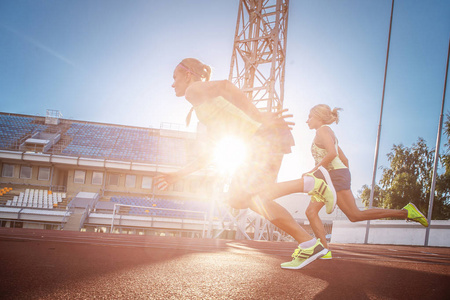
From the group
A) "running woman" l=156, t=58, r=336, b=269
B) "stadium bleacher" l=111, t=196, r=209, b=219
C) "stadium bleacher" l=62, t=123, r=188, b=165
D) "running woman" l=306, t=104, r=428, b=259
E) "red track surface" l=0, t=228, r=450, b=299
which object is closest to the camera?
"red track surface" l=0, t=228, r=450, b=299

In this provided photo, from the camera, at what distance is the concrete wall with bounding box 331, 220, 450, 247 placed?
773cm

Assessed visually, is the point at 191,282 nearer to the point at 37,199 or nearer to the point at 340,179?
the point at 340,179

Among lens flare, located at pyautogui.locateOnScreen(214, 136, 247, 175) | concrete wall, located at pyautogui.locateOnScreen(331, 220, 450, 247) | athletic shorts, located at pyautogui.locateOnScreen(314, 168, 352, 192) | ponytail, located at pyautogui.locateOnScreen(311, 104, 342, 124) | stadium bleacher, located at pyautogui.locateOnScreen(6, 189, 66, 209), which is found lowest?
stadium bleacher, located at pyautogui.locateOnScreen(6, 189, 66, 209)

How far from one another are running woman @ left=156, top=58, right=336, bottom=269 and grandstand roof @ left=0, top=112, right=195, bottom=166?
21814 millimetres

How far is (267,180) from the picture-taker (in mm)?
2111

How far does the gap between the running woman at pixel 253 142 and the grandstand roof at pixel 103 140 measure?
21814mm

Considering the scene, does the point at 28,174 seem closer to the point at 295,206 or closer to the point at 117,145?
the point at 117,145

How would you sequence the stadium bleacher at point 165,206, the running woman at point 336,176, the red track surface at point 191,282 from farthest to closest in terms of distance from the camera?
the stadium bleacher at point 165,206, the running woman at point 336,176, the red track surface at point 191,282

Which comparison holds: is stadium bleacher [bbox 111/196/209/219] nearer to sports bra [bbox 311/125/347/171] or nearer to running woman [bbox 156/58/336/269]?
sports bra [bbox 311/125/347/171]

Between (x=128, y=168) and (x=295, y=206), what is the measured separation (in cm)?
2512

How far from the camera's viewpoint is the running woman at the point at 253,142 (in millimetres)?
2055

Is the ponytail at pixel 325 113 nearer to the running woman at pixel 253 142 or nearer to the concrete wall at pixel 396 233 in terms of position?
the running woman at pixel 253 142

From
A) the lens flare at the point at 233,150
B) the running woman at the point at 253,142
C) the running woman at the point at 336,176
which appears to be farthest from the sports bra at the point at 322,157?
the lens flare at the point at 233,150

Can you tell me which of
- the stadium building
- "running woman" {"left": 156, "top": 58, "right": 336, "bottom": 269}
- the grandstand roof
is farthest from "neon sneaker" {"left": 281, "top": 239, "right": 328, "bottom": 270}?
the grandstand roof
